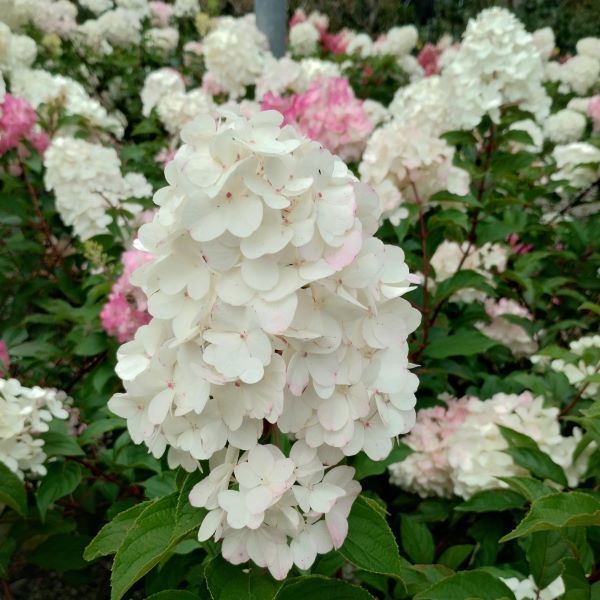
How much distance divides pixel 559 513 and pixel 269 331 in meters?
0.45

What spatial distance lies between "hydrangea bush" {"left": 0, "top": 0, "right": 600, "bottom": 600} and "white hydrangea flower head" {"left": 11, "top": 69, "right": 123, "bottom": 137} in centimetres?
1

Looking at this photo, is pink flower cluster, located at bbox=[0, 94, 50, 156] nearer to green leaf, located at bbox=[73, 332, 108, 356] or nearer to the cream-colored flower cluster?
green leaf, located at bbox=[73, 332, 108, 356]

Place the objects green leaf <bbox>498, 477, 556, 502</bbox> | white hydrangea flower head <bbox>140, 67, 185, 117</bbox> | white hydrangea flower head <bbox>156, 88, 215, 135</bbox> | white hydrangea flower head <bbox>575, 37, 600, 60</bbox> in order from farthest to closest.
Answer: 1. white hydrangea flower head <bbox>575, 37, 600, 60</bbox>
2. white hydrangea flower head <bbox>140, 67, 185, 117</bbox>
3. white hydrangea flower head <bbox>156, 88, 215, 135</bbox>
4. green leaf <bbox>498, 477, 556, 502</bbox>

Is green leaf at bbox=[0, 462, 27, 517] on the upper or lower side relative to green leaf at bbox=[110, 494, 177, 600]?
lower

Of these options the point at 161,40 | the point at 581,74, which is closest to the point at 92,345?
the point at 161,40

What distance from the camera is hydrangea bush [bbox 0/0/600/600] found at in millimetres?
762

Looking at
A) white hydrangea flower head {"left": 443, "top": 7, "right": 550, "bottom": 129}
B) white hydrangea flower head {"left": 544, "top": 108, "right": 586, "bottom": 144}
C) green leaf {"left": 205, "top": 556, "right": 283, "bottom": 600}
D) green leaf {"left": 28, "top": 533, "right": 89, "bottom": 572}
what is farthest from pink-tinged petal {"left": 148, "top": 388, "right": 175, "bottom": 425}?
white hydrangea flower head {"left": 544, "top": 108, "right": 586, "bottom": 144}

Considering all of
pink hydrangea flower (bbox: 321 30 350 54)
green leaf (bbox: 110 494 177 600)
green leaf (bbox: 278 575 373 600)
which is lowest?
pink hydrangea flower (bbox: 321 30 350 54)

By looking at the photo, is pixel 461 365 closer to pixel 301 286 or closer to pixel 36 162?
A: pixel 301 286

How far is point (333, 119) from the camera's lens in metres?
2.22

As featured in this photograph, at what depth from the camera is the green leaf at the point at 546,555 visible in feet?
3.53

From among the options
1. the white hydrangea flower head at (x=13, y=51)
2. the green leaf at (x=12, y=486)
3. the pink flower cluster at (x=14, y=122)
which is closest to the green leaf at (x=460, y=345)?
the green leaf at (x=12, y=486)

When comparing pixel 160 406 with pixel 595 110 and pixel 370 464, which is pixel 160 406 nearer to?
pixel 370 464

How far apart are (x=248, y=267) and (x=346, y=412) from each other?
20cm
